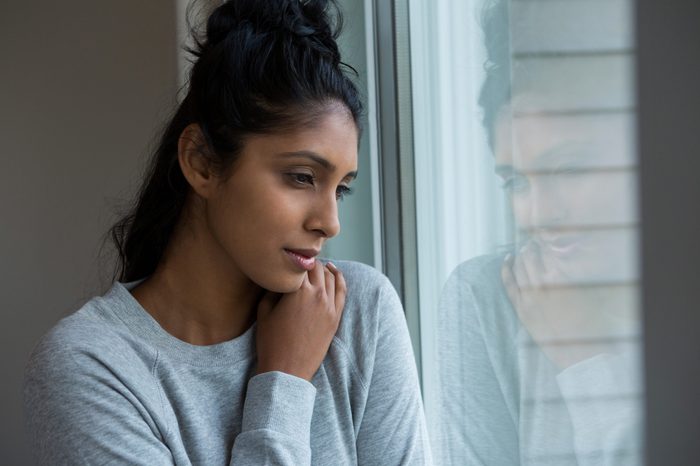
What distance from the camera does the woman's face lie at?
110cm

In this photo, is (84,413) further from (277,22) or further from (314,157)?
(277,22)

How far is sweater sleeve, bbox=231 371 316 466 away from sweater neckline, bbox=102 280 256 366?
0.08 m

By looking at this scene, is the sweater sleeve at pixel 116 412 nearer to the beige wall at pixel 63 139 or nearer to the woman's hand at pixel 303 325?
the woman's hand at pixel 303 325

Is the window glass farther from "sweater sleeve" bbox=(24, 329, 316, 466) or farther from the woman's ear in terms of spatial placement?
the woman's ear

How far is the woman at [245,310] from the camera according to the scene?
108cm

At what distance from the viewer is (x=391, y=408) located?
1178 millimetres

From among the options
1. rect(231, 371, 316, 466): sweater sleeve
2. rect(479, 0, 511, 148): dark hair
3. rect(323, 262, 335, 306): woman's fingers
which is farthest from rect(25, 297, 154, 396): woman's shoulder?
rect(479, 0, 511, 148): dark hair

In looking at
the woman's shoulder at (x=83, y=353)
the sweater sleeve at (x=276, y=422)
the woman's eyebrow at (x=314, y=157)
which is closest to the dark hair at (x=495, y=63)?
the woman's eyebrow at (x=314, y=157)

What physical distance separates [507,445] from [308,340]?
353mm

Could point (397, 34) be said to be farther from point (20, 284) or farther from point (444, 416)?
point (20, 284)

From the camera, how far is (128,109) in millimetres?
2930

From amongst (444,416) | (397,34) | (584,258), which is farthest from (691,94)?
(397,34)

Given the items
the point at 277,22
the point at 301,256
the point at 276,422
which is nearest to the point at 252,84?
the point at 277,22

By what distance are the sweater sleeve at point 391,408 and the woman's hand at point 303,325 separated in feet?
0.24
